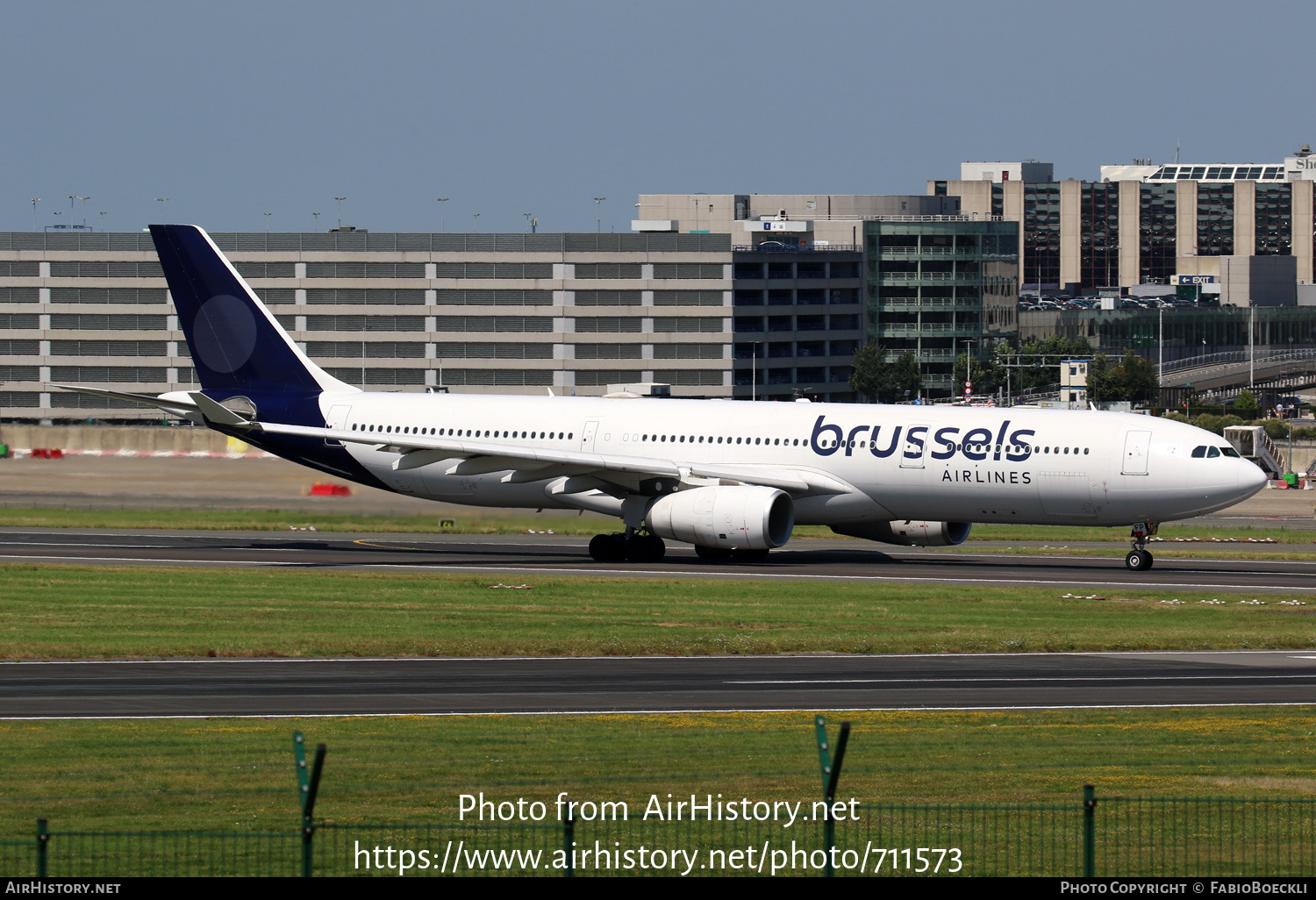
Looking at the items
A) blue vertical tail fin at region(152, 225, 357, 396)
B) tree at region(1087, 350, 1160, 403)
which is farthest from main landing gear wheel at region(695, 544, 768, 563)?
tree at region(1087, 350, 1160, 403)

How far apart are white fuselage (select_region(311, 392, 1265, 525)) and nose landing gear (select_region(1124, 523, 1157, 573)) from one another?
5.09 ft

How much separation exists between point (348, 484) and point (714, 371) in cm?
10331

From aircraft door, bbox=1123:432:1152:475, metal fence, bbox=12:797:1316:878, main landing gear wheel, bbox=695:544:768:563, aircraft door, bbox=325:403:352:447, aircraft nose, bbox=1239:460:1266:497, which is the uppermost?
aircraft door, bbox=325:403:352:447

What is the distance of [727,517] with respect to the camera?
5034 centimetres

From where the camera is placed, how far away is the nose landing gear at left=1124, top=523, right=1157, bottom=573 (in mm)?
51469

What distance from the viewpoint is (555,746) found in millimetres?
23859

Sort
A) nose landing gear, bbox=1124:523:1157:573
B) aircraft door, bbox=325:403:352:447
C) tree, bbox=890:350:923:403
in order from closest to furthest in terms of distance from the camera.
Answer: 1. nose landing gear, bbox=1124:523:1157:573
2. aircraft door, bbox=325:403:352:447
3. tree, bbox=890:350:923:403

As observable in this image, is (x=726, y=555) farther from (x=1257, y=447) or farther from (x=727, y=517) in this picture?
(x=1257, y=447)

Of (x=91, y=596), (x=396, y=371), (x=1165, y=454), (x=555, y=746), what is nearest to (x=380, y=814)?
(x=555, y=746)

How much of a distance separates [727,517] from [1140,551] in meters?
12.6

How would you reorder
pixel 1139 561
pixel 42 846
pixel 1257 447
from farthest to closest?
pixel 1257 447 < pixel 1139 561 < pixel 42 846

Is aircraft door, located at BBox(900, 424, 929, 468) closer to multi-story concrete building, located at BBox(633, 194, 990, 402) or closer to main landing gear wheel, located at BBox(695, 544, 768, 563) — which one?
main landing gear wheel, located at BBox(695, 544, 768, 563)

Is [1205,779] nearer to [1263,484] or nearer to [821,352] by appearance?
[1263,484]

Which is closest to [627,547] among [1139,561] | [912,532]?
[912,532]
